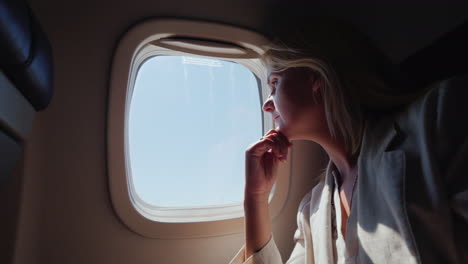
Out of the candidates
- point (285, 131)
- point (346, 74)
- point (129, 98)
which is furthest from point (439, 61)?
point (129, 98)

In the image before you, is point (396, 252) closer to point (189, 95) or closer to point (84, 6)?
point (189, 95)

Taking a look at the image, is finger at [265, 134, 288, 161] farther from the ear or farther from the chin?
the ear

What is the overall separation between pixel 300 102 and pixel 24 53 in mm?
757

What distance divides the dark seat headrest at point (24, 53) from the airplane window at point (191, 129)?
48cm

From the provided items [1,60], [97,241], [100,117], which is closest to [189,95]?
[100,117]

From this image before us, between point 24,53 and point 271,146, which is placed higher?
point 24,53

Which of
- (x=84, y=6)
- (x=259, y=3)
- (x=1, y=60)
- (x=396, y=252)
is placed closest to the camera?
(x=1, y=60)

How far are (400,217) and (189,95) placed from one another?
0.97 meters

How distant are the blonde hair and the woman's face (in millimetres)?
26

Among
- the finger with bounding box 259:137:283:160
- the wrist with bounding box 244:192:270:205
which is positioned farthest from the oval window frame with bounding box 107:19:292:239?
the finger with bounding box 259:137:283:160

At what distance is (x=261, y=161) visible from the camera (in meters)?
1.18

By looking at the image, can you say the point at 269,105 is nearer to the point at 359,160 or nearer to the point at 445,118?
the point at 359,160

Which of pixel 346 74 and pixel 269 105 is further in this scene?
pixel 269 105

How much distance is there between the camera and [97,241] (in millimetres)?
1104
